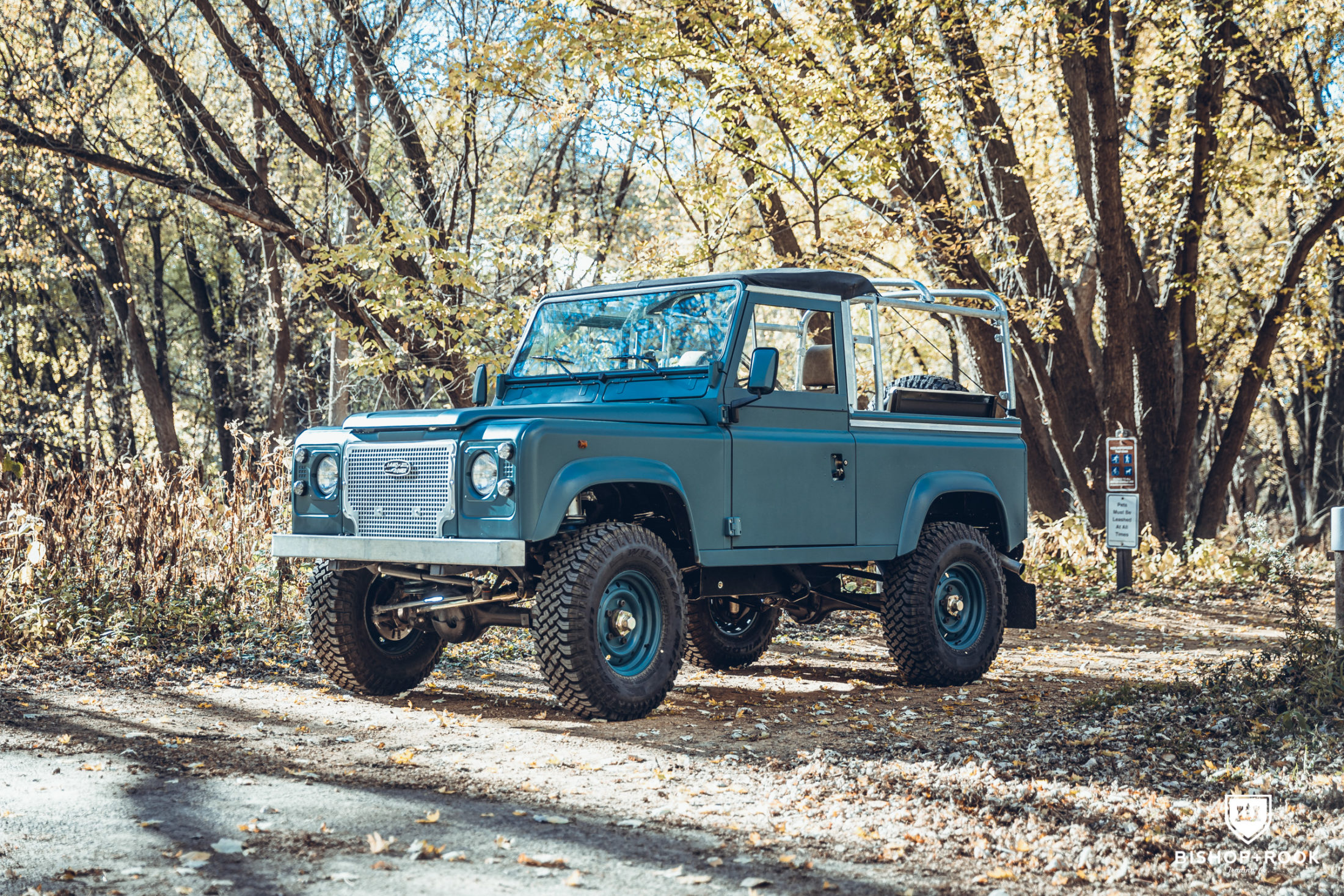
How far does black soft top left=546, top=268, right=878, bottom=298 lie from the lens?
23.8ft

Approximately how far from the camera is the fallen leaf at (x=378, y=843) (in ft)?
13.6

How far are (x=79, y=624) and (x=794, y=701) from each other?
4938 millimetres

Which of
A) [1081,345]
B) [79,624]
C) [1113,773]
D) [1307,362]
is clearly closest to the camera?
[1113,773]

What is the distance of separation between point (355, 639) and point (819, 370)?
3.06 metres

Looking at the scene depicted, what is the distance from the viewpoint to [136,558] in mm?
9492

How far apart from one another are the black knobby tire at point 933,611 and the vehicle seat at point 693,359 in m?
1.92

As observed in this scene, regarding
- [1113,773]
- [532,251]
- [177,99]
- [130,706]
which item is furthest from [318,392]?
[1113,773]

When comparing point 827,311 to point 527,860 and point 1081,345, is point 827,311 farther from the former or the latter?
point 1081,345

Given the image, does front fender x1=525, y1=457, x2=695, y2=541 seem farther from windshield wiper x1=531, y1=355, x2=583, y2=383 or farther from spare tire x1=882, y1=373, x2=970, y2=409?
spare tire x1=882, y1=373, x2=970, y2=409

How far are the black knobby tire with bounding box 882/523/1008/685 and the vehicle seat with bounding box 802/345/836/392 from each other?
1213 mm

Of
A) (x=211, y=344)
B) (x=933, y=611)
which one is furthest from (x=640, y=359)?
(x=211, y=344)

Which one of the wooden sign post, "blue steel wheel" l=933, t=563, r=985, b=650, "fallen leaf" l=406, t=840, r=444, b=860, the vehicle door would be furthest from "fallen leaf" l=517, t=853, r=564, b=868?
the wooden sign post

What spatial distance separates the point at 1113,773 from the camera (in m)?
5.41

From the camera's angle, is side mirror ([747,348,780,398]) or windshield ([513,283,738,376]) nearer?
side mirror ([747,348,780,398])
